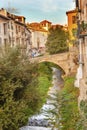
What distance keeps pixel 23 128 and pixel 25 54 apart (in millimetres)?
4502

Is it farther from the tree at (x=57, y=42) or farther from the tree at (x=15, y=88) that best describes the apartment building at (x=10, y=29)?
the tree at (x=15, y=88)

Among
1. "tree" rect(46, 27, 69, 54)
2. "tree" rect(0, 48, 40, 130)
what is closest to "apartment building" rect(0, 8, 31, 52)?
"tree" rect(46, 27, 69, 54)

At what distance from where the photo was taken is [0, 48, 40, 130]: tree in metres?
17.8

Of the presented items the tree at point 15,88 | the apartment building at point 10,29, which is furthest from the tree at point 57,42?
the tree at point 15,88

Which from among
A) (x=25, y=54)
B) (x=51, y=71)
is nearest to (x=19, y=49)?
(x=25, y=54)

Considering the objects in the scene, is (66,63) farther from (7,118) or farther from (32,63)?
(7,118)

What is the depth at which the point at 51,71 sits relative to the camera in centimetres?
5581

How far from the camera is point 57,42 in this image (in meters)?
54.4

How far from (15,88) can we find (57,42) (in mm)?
36201

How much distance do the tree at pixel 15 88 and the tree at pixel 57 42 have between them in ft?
104

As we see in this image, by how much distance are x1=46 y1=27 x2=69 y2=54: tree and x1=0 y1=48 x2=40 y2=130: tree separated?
1249 inches

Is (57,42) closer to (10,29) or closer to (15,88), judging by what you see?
(10,29)

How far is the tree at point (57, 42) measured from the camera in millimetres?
53125

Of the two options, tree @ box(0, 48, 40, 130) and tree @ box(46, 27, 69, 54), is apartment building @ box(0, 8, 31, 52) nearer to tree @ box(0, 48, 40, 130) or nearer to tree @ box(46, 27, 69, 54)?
tree @ box(46, 27, 69, 54)
